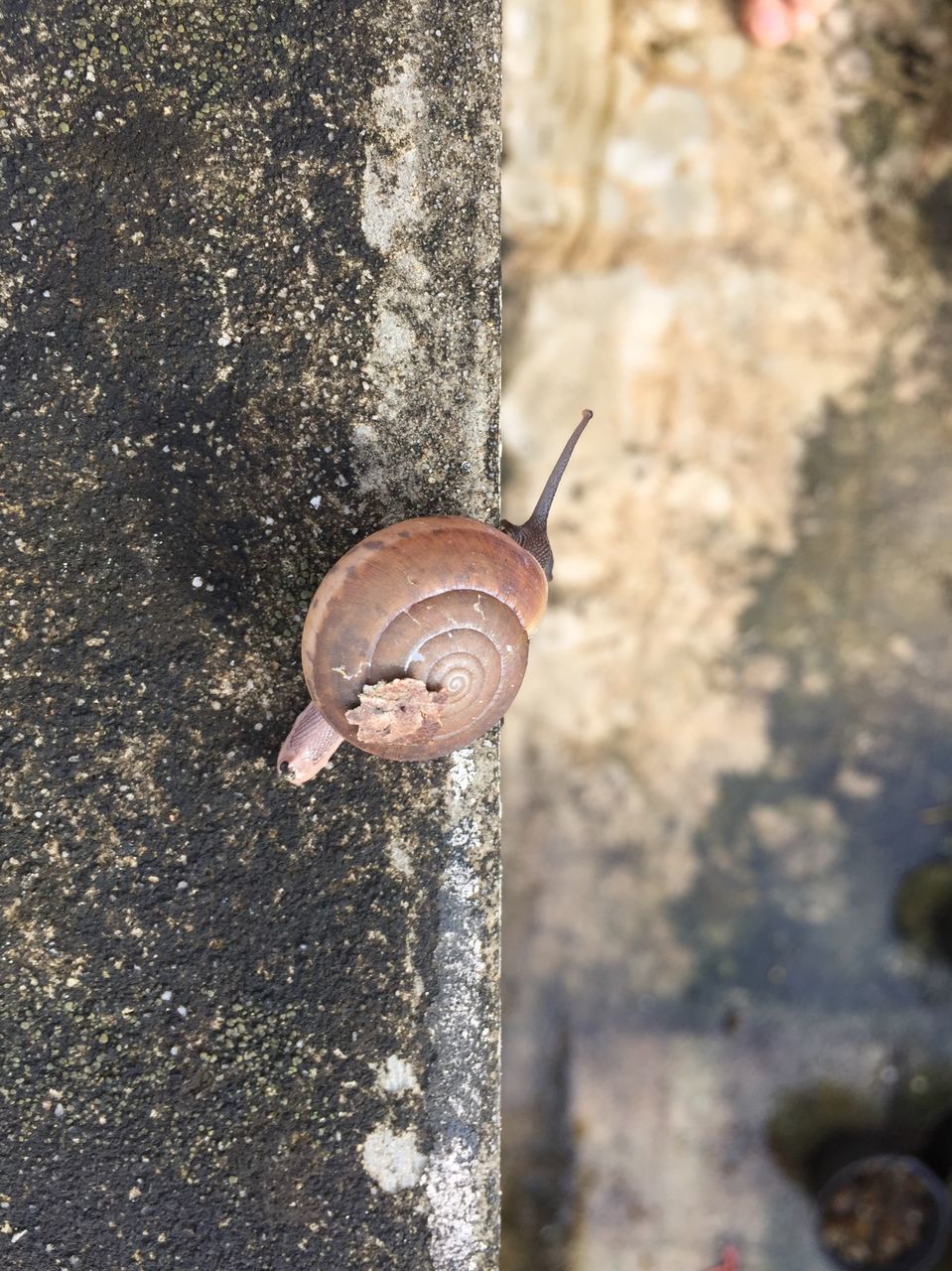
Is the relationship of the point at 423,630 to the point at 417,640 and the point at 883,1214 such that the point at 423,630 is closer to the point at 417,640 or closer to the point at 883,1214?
the point at 417,640

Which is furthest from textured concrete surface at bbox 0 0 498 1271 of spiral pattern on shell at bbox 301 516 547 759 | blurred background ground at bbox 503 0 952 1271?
blurred background ground at bbox 503 0 952 1271

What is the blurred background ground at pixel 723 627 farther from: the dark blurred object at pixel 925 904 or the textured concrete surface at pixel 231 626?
the textured concrete surface at pixel 231 626

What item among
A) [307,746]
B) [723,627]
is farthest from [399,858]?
[723,627]

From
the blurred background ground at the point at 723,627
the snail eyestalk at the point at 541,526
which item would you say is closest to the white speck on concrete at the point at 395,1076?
the snail eyestalk at the point at 541,526

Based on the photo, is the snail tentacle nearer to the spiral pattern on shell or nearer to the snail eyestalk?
the spiral pattern on shell

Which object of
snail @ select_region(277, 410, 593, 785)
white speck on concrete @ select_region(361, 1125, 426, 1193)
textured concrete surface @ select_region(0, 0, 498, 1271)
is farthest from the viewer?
white speck on concrete @ select_region(361, 1125, 426, 1193)

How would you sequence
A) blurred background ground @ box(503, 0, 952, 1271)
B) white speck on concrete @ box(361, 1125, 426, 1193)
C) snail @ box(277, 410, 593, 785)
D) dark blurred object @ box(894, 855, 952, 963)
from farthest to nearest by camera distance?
1. dark blurred object @ box(894, 855, 952, 963)
2. blurred background ground @ box(503, 0, 952, 1271)
3. white speck on concrete @ box(361, 1125, 426, 1193)
4. snail @ box(277, 410, 593, 785)

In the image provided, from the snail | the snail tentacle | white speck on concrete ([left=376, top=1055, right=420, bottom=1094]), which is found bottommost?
white speck on concrete ([left=376, top=1055, right=420, bottom=1094])
